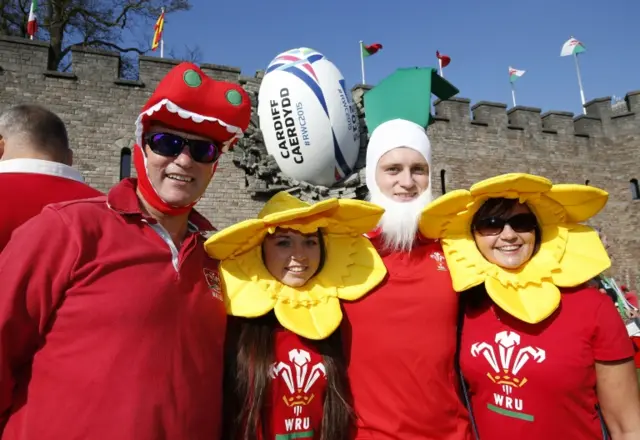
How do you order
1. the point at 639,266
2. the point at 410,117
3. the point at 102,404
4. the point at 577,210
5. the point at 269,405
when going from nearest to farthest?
the point at 102,404 < the point at 269,405 < the point at 577,210 < the point at 410,117 < the point at 639,266

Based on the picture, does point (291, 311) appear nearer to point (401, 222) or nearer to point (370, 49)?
point (401, 222)

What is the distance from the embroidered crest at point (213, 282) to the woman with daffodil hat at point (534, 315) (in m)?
1.05

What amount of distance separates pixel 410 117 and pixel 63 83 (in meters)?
7.25

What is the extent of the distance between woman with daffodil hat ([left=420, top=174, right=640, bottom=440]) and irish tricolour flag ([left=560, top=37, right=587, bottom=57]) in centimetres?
1230

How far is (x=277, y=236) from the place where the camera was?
2186 millimetres

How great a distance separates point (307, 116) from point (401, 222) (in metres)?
4.80

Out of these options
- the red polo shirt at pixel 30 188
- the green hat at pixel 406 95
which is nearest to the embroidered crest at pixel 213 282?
the red polo shirt at pixel 30 188

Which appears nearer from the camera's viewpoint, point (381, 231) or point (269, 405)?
point (269, 405)

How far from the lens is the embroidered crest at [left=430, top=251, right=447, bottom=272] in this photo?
2.20 m

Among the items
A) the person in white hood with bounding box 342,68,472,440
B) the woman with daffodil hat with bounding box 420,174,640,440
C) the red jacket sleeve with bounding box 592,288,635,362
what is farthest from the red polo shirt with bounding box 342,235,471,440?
the red jacket sleeve with bounding box 592,288,635,362

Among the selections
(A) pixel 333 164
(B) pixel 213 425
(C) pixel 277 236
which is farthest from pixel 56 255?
(A) pixel 333 164

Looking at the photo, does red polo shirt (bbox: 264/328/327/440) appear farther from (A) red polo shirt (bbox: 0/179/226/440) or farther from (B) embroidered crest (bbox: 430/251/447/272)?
(B) embroidered crest (bbox: 430/251/447/272)

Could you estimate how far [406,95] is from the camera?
2820 mm

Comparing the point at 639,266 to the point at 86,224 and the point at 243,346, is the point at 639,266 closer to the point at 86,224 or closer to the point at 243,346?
the point at 243,346
